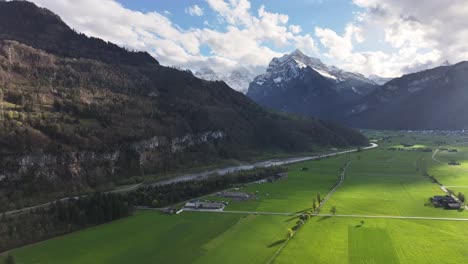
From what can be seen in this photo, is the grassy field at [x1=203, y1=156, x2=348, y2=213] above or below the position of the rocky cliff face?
below

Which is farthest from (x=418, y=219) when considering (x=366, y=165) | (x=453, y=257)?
(x=366, y=165)

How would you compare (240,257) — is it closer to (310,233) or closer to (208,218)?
(310,233)

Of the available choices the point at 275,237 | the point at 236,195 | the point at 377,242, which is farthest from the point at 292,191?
the point at 377,242

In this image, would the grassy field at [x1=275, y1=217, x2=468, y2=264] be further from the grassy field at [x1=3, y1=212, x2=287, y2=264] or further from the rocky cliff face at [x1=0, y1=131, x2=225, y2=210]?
the rocky cliff face at [x1=0, y1=131, x2=225, y2=210]

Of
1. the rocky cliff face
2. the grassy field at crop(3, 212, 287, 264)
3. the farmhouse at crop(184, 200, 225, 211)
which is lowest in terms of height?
the grassy field at crop(3, 212, 287, 264)

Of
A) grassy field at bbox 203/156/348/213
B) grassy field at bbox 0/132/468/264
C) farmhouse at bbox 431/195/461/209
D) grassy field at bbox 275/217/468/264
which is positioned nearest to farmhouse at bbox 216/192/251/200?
grassy field at bbox 203/156/348/213

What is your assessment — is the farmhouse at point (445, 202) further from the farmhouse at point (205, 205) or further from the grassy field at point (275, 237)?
the farmhouse at point (205, 205)

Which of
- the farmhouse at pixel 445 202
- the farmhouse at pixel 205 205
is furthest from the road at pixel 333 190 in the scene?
the farmhouse at pixel 445 202

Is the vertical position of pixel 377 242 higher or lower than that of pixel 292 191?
lower

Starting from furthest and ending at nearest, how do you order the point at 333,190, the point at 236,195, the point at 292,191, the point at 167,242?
the point at 292,191
the point at 333,190
the point at 236,195
the point at 167,242

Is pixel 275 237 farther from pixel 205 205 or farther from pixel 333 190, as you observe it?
pixel 333 190
